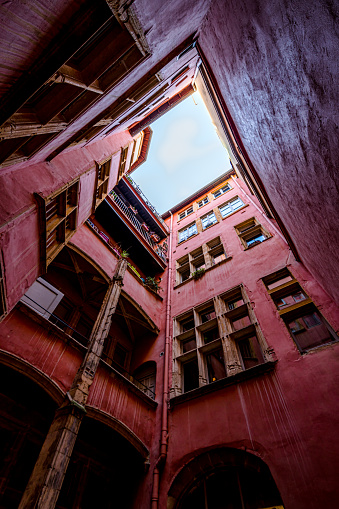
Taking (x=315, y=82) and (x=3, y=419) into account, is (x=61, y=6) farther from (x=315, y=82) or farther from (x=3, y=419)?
(x=3, y=419)

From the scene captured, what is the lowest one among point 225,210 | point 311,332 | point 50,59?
point 50,59

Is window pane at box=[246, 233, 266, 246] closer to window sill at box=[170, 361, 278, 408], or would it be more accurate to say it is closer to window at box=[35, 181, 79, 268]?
window sill at box=[170, 361, 278, 408]

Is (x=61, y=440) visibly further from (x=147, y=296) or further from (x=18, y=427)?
(x=147, y=296)

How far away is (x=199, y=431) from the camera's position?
6.46 meters

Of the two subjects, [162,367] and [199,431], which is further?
[162,367]

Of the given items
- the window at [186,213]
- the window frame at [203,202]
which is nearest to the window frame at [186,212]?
the window at [186,213]

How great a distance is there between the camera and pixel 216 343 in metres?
8.33

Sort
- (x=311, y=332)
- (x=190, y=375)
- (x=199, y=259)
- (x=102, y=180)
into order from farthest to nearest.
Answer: (x=199, y=259) → (x=102, y=180) → (x=190, y=375) → (x=311, y=332)

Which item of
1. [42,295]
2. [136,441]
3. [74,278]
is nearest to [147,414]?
[136,441]

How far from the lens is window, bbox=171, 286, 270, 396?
7.71 metres

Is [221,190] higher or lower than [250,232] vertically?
higher

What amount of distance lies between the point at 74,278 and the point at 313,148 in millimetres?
9603

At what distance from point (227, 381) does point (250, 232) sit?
729cm

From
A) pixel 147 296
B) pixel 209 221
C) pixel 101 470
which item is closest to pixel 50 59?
pixel 101 470
